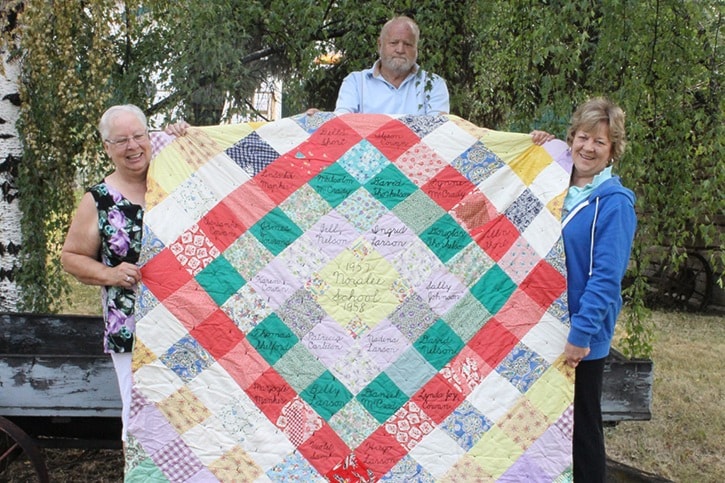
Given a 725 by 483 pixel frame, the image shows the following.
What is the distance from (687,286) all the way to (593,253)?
5.83m

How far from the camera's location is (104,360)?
2844mm

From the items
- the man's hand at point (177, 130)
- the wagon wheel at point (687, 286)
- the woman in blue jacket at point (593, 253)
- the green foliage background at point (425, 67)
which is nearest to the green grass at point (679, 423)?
the green foliage background at point (425, 67)

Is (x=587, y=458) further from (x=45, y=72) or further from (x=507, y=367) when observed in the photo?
(x=45, y=72)

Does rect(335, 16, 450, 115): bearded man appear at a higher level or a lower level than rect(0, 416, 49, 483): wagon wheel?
higher

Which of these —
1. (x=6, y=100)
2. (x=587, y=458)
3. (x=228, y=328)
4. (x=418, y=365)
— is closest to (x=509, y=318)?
(x=418, y=365)

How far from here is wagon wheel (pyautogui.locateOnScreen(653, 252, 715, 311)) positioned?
7.54 m

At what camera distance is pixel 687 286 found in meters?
7.60

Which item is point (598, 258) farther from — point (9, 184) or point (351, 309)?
point (9, 184)

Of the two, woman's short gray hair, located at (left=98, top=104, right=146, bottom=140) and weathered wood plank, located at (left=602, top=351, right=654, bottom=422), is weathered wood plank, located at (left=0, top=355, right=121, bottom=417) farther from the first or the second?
weathered wood plank, located at (left=602, top=351, right=654, bottom=422)

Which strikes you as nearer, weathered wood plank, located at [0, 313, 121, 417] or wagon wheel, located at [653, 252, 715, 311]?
weathered wood plank, located at [0, 313, 121, 417]

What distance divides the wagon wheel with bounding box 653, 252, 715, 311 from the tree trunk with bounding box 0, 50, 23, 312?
236 inches

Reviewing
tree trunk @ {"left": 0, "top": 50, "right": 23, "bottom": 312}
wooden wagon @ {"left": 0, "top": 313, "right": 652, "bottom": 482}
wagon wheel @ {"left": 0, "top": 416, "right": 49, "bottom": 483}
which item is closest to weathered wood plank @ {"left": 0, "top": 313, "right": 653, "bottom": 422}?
wooden wagon @ {"left": 0, "top": 313, "right": 652, "bottom": 482}

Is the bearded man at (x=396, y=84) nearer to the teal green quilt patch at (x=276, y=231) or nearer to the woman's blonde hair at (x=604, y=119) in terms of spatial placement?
the teal green quilt patch at (x=276, y=231)

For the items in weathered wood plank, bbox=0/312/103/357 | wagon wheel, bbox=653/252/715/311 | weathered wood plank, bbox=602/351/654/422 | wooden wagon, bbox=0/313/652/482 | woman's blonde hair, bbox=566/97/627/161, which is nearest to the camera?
woman's blonde hair, bbox=566/97/627/161
